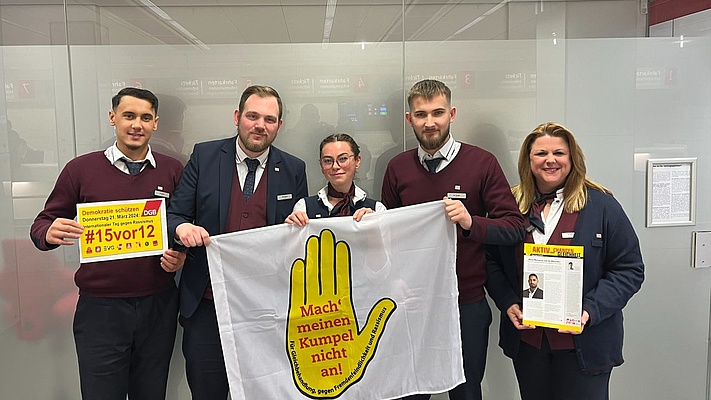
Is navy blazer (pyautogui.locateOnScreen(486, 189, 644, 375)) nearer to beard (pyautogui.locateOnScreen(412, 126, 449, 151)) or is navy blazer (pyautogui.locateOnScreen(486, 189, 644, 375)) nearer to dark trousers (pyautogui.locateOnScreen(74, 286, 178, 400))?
beard (pyautogui.locateOnScreen(412, 126, 449, 151))

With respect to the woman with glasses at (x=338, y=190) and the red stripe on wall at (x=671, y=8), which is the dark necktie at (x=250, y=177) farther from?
the red stripe on wall at (x=671, y=8)

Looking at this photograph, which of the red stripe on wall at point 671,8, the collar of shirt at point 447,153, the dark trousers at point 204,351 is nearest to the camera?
the dark trousers at point 204,351

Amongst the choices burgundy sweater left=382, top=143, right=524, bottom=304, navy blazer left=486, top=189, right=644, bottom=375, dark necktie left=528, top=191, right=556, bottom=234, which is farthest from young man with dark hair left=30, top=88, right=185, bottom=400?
navy blazer left=486, top=189, right=644, bottom=375

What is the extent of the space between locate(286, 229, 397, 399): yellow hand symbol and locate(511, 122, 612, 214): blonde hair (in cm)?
78

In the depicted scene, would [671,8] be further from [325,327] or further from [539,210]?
[325,327]

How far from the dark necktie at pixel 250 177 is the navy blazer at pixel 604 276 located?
1281 mm

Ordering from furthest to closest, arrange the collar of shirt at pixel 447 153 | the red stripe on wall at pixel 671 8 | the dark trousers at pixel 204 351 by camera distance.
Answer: the red stripe on wall at pixel 671 8 → the collar of shirt at pixel 447 153 → the dark trousers at pixel 204 351

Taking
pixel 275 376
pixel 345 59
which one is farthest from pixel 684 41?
pixel 275 376

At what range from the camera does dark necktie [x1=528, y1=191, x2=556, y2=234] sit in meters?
2.15

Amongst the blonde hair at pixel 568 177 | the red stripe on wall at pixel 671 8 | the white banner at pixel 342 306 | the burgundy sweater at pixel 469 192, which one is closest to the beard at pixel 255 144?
the white banner at pixel 342 306

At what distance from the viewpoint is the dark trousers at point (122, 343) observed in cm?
216

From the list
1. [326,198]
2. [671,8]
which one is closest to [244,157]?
[326,198]

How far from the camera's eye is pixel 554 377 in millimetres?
2137

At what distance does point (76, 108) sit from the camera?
8.80 ft
